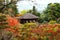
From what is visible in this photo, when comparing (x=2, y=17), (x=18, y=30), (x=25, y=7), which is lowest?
(x=25, y=7)

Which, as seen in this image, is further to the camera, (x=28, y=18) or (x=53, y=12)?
(x=28, y=18)

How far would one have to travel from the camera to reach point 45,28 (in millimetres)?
12438

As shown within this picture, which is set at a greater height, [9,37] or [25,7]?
[9,37]

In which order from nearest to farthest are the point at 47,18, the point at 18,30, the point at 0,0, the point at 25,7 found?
the point at 18,30
the point at 0,0
the point at 47,18
the point at 25,7

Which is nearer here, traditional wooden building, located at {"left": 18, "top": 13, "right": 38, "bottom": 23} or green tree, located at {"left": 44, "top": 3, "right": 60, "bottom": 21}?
green tree, located at {"left": 44, "top": 3, "right": 60, "bottom": 21}

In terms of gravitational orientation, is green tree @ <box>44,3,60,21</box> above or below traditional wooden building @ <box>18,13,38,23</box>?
above

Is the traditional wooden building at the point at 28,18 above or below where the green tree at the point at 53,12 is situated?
below

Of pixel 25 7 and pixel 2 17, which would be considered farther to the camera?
pixel 25 7

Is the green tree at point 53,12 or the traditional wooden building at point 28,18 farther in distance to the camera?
the traditional wooden building at point 28,18

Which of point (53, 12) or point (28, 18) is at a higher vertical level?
Answer: point (53, 12)

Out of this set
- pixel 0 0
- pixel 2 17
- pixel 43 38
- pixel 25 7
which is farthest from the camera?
pixel 25 7

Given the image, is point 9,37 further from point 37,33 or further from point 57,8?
point 57,8

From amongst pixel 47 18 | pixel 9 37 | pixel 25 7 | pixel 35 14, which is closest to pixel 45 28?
pixel 9 37

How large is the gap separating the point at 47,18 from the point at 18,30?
1268cm
